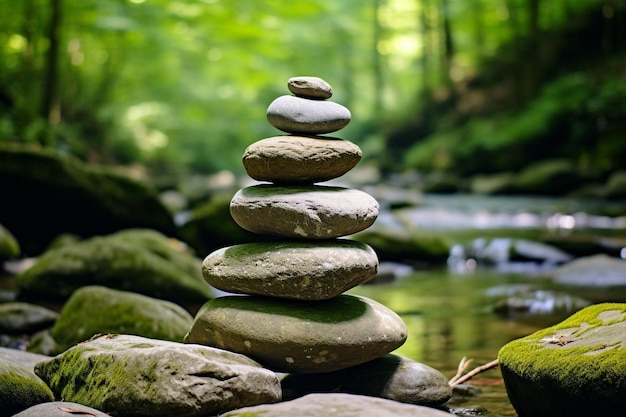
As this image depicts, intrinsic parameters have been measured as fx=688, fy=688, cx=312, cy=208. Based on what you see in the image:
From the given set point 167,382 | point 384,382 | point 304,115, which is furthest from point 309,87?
point 167,382

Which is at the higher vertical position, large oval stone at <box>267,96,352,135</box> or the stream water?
large oval stone at <box>267,96,352,135</box>

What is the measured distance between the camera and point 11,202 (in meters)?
9.32

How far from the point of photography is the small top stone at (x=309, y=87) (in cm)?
412

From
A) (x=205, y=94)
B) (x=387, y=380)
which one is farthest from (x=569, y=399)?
(x=205, y=94)

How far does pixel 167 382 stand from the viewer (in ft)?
9.92

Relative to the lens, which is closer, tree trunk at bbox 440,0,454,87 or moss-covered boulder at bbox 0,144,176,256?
moss-covered boulder at bbox 0,144,176,256

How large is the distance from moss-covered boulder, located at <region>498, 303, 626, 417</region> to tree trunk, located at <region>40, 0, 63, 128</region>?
1450 cm

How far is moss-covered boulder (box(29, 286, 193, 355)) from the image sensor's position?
4.93 meters

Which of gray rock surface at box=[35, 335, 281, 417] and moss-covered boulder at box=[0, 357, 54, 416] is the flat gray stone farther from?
gray rock surface at box=[35, 335, 281, 417]

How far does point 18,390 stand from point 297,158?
188 cm

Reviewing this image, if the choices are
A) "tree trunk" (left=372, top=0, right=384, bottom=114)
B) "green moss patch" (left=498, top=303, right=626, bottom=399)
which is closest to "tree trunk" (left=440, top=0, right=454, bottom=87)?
"tree trunk" (left=372, top=0, right=384, bottom=114)

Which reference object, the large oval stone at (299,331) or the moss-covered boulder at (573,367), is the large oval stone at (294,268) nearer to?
the large oval stone at (299,331)

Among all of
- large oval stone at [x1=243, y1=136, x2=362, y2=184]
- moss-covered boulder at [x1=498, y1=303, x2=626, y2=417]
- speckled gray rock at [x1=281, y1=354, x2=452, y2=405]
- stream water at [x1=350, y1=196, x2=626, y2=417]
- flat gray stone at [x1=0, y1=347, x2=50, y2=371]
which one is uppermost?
large oval stone at [x1=243, y1=136, x2=362, y2=184]

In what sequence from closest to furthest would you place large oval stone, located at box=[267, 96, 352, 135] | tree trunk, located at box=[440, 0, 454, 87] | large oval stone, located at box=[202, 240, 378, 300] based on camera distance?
large oval stone, located at box=[202, 240, 378, 300], large oval stone, located at box=[267, 96, 352, 135], tree trunk, located at box=[440, 0, 454, 87]
